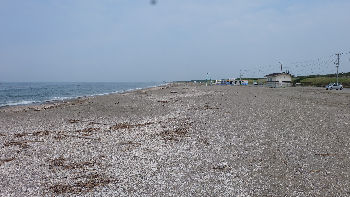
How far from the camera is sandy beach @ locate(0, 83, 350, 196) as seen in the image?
9.41 meters

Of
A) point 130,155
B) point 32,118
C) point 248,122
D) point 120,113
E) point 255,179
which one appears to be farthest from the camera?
point 120,113

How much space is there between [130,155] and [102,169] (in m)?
2.07

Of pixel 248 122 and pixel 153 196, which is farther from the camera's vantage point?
pixel 248 122

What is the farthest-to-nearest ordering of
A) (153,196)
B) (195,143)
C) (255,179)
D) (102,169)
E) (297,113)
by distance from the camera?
(297,113) → (195,143) → (102,169) → (255,179) → (153,196)

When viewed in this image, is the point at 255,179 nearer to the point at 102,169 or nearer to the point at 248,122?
the point at 102,169

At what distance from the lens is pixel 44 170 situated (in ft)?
37.8

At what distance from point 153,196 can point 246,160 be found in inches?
200

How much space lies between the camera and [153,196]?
8.80 m

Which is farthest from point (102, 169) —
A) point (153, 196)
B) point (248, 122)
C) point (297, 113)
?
point (297, 113)

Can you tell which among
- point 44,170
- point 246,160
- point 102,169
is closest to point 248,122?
point 246,160

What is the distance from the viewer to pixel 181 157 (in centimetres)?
1272

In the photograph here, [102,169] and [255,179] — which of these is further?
[102,169]

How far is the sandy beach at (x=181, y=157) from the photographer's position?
9.41 meters

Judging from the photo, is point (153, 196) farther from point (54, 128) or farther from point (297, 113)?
point (297, 113)
